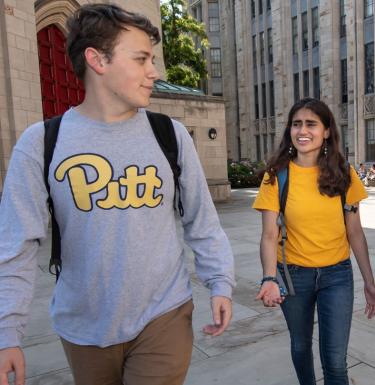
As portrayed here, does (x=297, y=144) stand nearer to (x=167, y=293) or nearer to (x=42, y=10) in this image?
(x=167, y=293)

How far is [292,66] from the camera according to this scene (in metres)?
35.5

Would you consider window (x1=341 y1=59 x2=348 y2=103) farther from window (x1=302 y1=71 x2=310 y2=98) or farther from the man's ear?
the man's ear

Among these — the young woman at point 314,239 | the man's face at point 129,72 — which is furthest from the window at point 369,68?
the man's face at point 129,72

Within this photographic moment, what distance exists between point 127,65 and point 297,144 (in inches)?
54.1

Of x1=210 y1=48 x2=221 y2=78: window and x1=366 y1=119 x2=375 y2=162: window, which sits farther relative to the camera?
x1=210 y1=48 x2=221 y2=78: window

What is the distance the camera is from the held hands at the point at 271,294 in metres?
2.47

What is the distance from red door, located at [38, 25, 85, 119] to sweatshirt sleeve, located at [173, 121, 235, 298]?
10407 mm

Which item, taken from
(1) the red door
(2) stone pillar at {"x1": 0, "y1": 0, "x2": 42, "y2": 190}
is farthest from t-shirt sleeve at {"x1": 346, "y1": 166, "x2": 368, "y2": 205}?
(1) the red door

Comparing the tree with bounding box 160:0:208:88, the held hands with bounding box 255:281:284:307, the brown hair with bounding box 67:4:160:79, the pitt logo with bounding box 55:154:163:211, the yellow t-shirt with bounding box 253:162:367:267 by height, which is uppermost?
the tree with bounding box 160:0:208:88

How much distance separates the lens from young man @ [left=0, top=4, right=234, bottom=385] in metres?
1.59

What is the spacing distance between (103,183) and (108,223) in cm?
15

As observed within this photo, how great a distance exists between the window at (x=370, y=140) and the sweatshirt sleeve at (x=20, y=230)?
3009 centimetres

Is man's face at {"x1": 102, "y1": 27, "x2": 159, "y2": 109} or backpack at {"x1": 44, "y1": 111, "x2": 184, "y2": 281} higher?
man's face at {"x1": 102, "y1": 27, "x2": 159, "y2": 109}

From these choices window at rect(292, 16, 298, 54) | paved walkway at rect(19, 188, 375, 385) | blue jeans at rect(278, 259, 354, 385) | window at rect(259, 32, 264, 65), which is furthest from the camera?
window at rect(259, 32, 264, 65)
